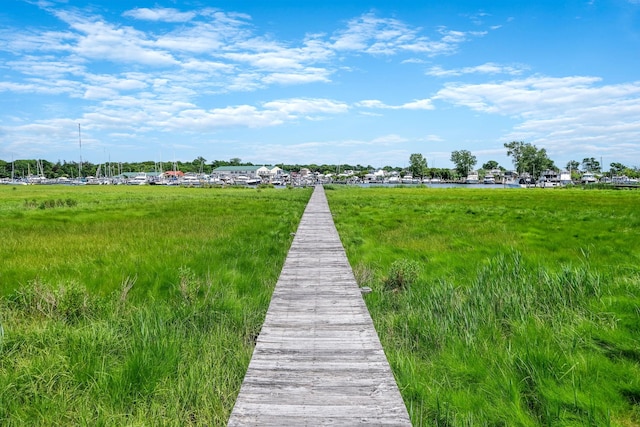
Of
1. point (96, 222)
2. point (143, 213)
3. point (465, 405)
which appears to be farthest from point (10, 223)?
point (465, 405)

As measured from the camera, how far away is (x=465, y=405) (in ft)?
12.4

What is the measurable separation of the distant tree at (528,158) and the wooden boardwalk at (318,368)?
5642 inches

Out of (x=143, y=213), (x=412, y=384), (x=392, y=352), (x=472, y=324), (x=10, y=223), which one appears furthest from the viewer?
(x=143, y=213)

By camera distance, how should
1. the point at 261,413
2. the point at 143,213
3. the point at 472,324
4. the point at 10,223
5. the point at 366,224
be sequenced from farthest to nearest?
the point at 143,213 → the point at 366,224 → the point at 10,223 → the point at 472,324 → the point at 261,413

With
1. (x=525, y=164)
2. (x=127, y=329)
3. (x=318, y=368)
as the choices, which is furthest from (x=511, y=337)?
(x=525, y=164)

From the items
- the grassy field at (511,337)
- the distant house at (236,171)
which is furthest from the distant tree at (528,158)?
the grassy field at (511,337)

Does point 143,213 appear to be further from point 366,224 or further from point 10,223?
point 366,224

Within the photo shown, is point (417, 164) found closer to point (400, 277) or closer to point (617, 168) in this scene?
point (617, 168)

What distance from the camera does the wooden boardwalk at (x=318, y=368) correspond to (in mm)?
3211

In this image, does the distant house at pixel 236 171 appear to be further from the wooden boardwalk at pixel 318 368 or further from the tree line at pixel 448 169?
the wooden boardwalk at pixel 318 368

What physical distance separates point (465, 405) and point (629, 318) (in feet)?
11.3

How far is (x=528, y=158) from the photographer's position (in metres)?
132

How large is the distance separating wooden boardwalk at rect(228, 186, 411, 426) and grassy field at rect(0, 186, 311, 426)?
0.43 m

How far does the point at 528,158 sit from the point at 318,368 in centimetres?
14685
